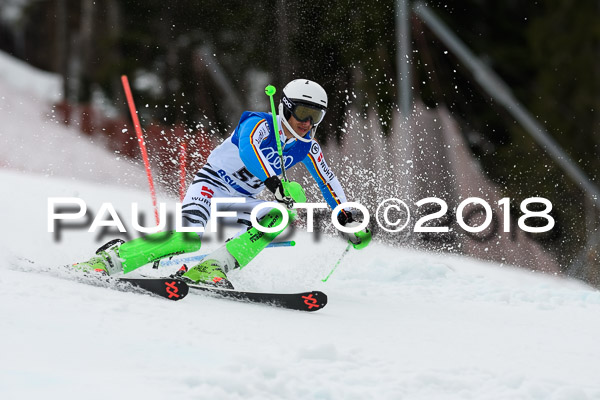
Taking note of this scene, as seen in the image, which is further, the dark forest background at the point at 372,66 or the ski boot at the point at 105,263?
the dark forest background at the point at 372,66

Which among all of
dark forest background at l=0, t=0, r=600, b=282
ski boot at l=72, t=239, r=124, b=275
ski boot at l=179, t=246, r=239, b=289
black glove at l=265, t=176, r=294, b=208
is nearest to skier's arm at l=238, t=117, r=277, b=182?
black glove at l=265, t=176, r=294, b=208

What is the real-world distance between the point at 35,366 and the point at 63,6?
2732 centimetres

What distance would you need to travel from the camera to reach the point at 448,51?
18.7 m

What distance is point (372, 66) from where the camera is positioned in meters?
15.8

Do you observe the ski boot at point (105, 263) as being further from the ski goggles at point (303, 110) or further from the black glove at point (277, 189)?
the ski goggles at point (303, 110)

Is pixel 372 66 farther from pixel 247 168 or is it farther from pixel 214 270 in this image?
pixel 214 270

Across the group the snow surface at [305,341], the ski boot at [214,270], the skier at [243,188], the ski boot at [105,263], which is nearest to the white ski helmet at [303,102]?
the skier at [243,188]

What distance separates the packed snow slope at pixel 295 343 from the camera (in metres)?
2.77

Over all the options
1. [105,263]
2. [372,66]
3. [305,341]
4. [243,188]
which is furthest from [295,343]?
[372,66]

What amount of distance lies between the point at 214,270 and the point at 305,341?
122 cm

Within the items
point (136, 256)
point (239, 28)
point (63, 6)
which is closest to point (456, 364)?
point (136, 256)

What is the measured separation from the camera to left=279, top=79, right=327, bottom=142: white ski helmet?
4.82 meters

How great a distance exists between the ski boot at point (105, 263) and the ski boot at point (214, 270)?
407mm

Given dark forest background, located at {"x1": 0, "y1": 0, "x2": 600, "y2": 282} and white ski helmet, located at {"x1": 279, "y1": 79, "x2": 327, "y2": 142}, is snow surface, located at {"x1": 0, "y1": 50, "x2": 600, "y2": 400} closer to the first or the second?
white ski helmet, located at {"x1": 279, "y1": 79, "x2": 327, "y2": 142}
